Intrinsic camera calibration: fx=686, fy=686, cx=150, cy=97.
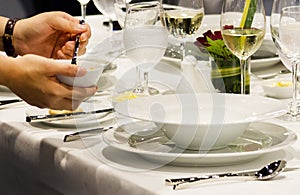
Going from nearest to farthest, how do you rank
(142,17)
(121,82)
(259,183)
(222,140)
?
(259,183), (222,140), (142,17), (121,82)

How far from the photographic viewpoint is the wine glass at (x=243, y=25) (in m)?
1.34

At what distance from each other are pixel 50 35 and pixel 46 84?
38 centimetres

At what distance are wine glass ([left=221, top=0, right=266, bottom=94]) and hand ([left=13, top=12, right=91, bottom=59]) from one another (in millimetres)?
365

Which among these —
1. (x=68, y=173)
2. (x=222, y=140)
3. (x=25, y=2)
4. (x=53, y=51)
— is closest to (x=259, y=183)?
(x=222, y=140)

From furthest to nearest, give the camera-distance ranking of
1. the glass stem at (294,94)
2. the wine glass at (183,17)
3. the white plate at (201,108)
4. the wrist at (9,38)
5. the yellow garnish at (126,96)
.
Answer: the wrist at (9,38), the wine glass at (183,17), the yellow garnish at (126,96), the glass stem at (294,94), the white plate at (201,108)

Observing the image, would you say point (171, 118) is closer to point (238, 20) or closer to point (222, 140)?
point (222, 140)

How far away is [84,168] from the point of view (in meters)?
1.10

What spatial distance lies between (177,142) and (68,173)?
0.21 m

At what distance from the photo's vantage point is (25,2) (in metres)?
3.79

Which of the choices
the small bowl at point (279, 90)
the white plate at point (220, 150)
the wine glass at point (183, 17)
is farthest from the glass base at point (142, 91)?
the white plate at point (220, 150)

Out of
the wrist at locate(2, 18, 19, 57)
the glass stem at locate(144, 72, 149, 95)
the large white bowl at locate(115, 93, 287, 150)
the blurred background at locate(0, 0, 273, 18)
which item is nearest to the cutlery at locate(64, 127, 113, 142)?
the large white bowl at locate(115, 93, 287, 150)

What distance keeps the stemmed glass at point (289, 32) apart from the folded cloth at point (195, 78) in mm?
166

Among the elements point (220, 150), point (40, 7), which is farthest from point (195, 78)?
point (40, 7)

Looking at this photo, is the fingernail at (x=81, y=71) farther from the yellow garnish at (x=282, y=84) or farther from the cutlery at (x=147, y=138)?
the yellow garnish at (x=282, y=84)
